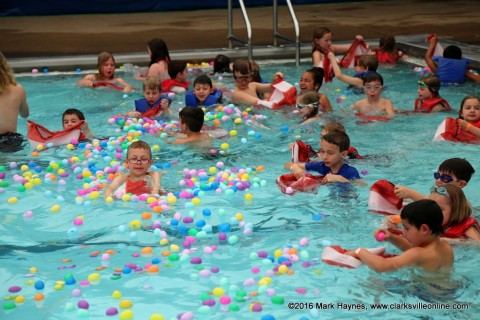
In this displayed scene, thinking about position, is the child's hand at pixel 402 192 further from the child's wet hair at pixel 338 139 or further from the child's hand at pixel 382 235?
the child's hand at pixel 382 235

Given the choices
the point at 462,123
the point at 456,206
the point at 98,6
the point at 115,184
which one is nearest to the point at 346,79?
the point at 462,123

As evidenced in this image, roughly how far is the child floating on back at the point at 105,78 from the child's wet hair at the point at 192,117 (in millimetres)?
2631

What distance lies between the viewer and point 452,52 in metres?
10.6

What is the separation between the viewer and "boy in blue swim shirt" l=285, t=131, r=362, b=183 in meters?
6.48

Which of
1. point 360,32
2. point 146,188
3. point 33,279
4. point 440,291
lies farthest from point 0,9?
point 440,291

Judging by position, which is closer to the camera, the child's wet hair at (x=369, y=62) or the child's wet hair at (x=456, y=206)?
the child's wet hair at (x=456, y=206)

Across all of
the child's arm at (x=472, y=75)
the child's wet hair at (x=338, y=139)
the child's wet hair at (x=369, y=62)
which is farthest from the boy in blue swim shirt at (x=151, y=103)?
the child's arm at (x=472, y=75)

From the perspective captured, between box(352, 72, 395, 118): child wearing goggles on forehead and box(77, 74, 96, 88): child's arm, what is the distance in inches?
138

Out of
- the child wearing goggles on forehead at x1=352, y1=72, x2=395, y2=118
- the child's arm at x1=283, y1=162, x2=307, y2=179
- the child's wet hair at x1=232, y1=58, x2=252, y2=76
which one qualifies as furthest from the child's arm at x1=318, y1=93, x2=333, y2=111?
the child's arm at x1=283, y1=162, x2=307, y2=179

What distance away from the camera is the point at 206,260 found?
552 cm

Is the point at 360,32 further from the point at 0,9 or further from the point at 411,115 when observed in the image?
the point at 0,9

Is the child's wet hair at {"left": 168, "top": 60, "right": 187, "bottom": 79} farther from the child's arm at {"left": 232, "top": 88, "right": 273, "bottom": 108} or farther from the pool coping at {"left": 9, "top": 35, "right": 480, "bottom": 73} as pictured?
the pool coping at {"left": 9, "top": 35, "right": 480, "bottom": 73}

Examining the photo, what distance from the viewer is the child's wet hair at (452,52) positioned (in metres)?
10.6

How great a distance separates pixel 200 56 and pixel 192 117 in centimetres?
436
